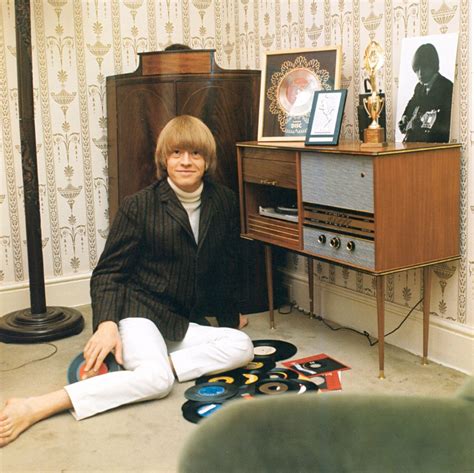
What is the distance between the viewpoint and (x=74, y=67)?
322 centimetres

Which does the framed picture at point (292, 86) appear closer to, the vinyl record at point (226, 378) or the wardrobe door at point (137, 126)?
the wardrobe door at point (137, 126)

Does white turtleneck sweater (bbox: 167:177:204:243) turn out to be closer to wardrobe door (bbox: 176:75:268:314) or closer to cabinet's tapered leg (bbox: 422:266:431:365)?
wardrobe door (bbox: 176:75:268:314)

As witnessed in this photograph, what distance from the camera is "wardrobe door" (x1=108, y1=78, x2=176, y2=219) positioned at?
297 centimetres

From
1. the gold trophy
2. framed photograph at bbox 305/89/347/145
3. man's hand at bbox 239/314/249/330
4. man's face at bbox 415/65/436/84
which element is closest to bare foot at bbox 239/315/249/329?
man's hand at bbox 239/314/249/330

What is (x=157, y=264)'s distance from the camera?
2.44m

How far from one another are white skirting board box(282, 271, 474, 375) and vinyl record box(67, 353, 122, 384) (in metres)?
1.04

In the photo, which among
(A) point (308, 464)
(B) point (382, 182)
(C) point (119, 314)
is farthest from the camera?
(C) point (119, 314)

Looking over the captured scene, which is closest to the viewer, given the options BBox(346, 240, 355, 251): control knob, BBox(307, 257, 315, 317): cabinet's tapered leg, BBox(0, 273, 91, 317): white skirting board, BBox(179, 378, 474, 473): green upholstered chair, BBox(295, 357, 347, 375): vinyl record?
BBox(179, 378, 474, 473): green upholstered chair

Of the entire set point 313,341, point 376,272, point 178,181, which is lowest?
point 313,341

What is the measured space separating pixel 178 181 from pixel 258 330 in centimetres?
77

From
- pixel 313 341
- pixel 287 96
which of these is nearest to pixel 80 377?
pixel 313 341

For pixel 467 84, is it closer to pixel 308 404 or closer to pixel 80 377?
pixel 80 377

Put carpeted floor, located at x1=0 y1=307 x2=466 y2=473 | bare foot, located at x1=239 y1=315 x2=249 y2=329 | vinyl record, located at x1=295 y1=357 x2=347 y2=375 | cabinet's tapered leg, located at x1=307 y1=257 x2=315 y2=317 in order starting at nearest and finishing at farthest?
carpeted floor, located at x1=0 y1=307 x2=466 y2=473, vinyl record, located at x1=295 y1=357 x2=347 y2=375, bare foot, located at x1=239 y1=315 x2=249 y2=329, cabinet's tapered leg, located at x1=307 y1=257 x2=315 y2=317

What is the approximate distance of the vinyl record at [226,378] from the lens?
91.5 inches
